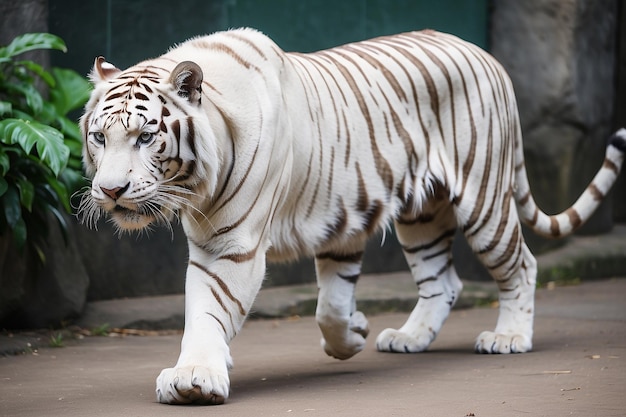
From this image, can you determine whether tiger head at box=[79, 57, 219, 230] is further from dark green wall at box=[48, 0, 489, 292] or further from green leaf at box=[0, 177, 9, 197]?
dark green wall at box=[48, 0, 489, 292]

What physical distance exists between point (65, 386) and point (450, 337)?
2.44 meters

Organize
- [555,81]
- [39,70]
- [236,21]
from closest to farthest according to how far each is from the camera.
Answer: [39,70] → [236,21] → [555,81]

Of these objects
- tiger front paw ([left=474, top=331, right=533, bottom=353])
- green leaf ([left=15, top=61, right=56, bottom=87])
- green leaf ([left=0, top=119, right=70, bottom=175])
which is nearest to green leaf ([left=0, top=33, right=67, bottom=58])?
green leaf ([left=15, top=61, right=56, bottom=87])

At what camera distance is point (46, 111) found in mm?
5910

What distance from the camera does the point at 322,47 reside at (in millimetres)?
7512

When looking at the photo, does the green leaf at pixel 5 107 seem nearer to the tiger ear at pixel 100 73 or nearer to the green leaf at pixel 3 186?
the green leaf at pixel 3 186

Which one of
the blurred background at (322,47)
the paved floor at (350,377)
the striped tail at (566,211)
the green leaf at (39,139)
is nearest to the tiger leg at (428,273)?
the paved floor at (350,377)

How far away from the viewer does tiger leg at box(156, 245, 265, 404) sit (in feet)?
12.2

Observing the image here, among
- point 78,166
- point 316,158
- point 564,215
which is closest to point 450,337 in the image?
point 564,215

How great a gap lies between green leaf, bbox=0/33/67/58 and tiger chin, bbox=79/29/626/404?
1.47m

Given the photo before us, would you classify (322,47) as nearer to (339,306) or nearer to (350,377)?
(339,306)

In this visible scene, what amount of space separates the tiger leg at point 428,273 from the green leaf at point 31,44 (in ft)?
6.88

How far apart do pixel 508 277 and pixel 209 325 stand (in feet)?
6.67

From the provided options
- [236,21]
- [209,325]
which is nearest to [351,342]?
[209,325]
